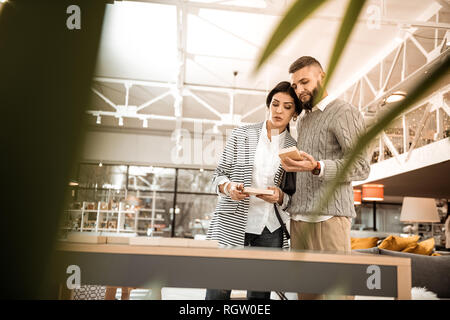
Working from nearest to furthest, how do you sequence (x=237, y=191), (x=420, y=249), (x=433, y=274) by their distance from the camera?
(x=237, y=191)
(x=433, y=274)
(x=420, y=249)

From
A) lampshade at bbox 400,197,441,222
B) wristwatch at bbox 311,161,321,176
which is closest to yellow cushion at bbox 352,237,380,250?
wristwatch at bbox 311,161,321,176

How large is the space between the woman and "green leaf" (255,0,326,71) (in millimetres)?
1578

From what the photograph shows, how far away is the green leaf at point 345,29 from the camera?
225 mm

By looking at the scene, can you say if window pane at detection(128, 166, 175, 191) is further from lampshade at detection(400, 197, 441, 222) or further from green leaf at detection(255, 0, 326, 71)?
green leaf at detection(255, 0, 326, 71)

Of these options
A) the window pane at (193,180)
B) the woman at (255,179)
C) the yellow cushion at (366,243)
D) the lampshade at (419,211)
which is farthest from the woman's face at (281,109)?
the window pane at (193,180)

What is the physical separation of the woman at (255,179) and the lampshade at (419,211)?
314 inches

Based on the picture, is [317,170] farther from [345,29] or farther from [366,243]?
[366,243]

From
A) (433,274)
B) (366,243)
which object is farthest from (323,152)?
(366,243)

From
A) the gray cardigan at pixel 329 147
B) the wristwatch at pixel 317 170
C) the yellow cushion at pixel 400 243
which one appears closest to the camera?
the wristwatch at pixel 317 170

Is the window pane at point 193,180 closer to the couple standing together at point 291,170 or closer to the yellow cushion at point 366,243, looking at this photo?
the yellow cushion at point 366,243

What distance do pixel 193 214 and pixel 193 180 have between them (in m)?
1.18

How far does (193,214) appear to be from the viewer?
44.5ft

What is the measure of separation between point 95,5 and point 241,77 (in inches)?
349

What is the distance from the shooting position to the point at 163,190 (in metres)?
13.6
